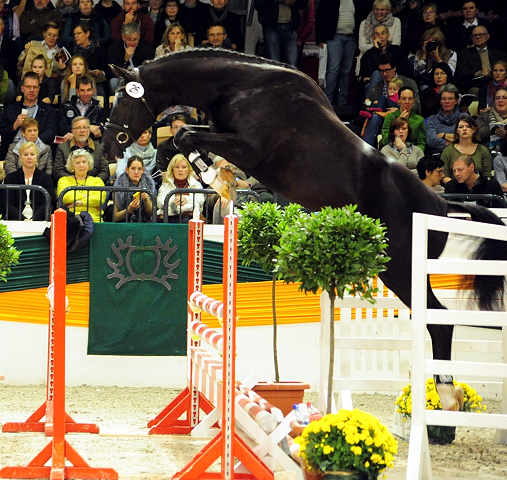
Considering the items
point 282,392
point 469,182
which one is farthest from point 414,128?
point 282,392

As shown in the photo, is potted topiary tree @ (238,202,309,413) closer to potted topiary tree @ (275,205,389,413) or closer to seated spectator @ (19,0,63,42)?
potted topiary tree @ (275,205,389,413)

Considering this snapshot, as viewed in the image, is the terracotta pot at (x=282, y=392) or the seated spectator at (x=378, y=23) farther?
the seated spectator at (x=378, y=23)

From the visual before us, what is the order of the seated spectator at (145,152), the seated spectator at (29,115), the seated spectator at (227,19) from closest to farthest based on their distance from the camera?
the seated spectator at (145,152) → the seated spectator at (29,115) → the seated spectator at (227,19)

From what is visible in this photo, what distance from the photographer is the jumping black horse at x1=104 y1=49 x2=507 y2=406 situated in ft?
16.4

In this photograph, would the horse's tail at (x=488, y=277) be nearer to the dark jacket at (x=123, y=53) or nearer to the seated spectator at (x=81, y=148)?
the seated spectator at (x=81, y=148)

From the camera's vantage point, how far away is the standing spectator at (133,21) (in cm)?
991

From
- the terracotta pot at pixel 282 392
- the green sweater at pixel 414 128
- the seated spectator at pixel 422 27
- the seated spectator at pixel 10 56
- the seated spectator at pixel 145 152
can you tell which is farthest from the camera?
the seated spectator at pixel 422 27

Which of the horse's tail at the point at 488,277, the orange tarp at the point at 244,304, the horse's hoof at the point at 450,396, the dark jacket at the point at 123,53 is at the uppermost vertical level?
the dark jacket at the point at 123,53

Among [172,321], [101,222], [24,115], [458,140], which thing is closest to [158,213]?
[101,222]

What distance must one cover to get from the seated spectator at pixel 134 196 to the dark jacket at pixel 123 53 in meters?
2.30

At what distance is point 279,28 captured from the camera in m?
9.76

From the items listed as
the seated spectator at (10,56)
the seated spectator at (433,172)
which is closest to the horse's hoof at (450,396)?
the seated spectator at (433,172)

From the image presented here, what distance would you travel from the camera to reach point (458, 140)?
8297 millimetres

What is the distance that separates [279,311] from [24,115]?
140 inches
